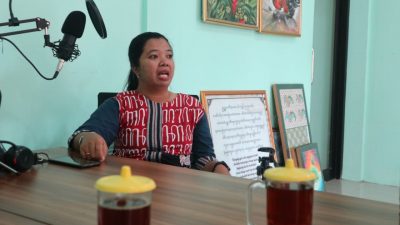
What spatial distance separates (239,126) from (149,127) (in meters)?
1.23

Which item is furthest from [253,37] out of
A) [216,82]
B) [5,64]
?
[5,64]

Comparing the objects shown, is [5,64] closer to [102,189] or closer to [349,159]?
[102,189]

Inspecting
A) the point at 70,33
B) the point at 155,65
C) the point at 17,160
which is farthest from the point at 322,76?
the point at 17,160

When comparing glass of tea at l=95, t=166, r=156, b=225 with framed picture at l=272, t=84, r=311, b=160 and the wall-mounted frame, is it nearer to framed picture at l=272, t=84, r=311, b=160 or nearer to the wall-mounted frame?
the wall-mounted frame

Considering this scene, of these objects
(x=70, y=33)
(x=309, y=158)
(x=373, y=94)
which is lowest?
(x=309, y=158)

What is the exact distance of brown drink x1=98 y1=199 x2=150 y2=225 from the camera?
0.60 m

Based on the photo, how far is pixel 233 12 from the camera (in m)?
2.84

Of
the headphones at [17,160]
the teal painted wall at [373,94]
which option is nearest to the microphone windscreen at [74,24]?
the headphones at [17,160]

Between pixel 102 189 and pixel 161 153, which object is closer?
pixel 102 189

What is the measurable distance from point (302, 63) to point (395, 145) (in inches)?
62.5

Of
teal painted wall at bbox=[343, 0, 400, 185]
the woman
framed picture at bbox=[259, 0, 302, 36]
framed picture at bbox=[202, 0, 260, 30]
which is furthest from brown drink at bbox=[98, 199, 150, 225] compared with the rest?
teal painted wall at bbox=[343, 0, 400, 185]

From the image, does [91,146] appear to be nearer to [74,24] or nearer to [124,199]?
[74,24]

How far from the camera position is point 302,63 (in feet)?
12.1

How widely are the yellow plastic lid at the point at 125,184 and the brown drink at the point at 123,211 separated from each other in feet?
0.08
